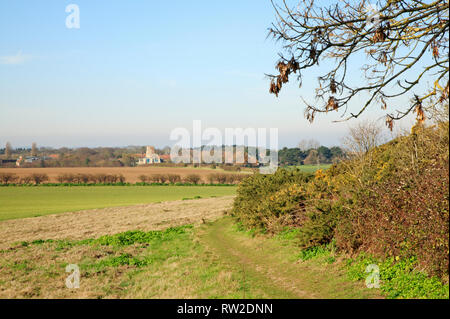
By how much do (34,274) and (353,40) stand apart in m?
11.2

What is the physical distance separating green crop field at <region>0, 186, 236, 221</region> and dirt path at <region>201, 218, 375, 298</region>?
2488 centimetres

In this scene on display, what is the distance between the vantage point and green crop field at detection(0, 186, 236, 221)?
37250 mm

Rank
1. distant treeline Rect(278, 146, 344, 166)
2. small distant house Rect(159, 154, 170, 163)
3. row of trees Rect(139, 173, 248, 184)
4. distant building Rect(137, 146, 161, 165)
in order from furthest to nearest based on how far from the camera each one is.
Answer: distant building Rect(137, 146, 161, 165) → small distant house Rect(159, 154, 170, 163) → row of trees Rect(139, 173, 248, 184) → distant treeline Rect(278, 146, 344, 166)

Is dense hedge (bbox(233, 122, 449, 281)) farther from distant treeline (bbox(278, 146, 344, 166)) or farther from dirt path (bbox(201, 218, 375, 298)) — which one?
distant treeline (bbox(278, 146, 344, 166))

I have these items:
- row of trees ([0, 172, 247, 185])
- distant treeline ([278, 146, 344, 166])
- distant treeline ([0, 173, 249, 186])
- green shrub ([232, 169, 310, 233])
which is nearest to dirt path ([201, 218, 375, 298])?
green shrub ([232, 169, 310, 233])

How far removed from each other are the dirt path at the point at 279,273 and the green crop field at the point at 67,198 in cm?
2488

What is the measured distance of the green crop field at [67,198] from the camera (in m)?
37.2

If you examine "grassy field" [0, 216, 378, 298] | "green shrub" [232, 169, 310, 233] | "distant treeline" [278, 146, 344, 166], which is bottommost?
"grassy field" [0, 216, 378, 298]

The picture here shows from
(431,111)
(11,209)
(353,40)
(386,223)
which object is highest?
(353,40)

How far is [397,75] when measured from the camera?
8.26 metres

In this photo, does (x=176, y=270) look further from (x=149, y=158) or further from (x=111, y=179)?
(x=149, y=158)

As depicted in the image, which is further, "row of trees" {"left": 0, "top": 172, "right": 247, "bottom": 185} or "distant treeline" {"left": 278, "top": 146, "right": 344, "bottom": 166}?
"row of trees" {"left": 0, "top": 172, "right": 247, "bottom": 185}
